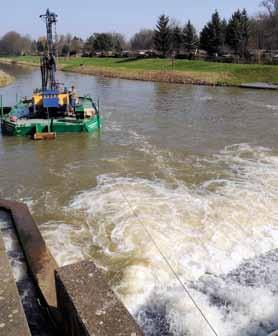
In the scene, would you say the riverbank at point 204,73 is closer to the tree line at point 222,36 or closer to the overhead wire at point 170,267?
the tree line at point 222,36

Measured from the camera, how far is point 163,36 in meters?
69.0

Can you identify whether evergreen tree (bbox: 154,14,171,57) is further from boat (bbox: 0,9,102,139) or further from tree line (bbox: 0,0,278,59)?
boat (bbox: 0,9,102,139)

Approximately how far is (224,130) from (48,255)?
14485 mm

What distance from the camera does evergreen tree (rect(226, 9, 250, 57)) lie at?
192 ft

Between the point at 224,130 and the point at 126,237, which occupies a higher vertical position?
the point at 224,130

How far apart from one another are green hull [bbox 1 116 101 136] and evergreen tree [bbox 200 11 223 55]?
49369mm

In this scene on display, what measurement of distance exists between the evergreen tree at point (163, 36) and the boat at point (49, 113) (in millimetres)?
52893

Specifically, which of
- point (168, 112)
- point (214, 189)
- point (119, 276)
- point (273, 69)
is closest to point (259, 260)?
point (119, 276)

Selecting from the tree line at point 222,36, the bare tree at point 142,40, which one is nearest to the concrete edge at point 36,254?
the tree line at point 222,36

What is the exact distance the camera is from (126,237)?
8.20m

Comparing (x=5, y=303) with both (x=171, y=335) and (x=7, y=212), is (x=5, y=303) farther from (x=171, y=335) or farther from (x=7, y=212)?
(x=7, y=212)

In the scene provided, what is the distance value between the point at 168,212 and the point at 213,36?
191 feet

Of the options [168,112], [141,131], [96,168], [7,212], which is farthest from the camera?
[168,112]

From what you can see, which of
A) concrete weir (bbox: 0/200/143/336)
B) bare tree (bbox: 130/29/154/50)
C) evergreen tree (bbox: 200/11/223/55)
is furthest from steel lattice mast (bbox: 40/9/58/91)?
bare tree (bbox: 130/29/154/50)
